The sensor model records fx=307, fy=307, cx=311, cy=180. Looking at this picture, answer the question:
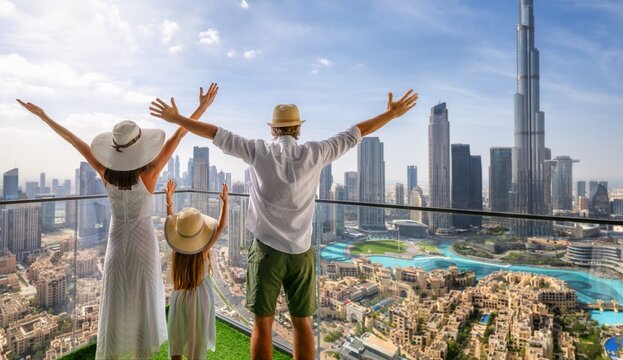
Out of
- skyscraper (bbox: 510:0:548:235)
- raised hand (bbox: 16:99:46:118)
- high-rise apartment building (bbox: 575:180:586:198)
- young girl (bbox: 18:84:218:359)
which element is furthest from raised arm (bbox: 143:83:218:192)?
high-rise apartment building (bbox: 575:180:586:198)

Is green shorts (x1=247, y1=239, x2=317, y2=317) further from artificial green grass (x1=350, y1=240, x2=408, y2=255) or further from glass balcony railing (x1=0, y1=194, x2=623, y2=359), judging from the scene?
artificial green grass (x1=350, y1=240, x2=408, y2=255)

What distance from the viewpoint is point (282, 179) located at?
1.45 m

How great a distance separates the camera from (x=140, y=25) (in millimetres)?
4230

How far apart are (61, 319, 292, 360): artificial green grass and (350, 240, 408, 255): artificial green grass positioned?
0.94 meters

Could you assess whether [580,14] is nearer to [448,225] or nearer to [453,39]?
[453,39]

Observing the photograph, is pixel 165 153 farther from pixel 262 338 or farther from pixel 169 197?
pixel 262 338

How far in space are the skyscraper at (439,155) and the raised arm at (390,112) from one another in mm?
3267

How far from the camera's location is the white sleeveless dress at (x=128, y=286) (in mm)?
1645

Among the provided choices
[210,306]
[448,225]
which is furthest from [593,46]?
[210,306]

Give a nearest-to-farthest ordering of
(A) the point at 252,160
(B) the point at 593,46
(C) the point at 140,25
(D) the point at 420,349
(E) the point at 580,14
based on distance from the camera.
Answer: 1. (A) the point at 252,160
2. (D) the point at 420,349
3. (C) the point at 140,25
4. (E) the point at 580,14
5. (B) the point at 593,46

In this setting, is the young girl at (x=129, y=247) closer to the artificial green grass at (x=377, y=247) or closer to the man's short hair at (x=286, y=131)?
the man's short hair at (x=286, y=131)

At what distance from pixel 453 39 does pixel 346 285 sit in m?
19.2

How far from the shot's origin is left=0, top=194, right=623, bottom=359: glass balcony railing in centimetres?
151

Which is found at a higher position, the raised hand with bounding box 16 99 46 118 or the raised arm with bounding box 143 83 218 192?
the raised hand with bounding box 16 99 46 118
